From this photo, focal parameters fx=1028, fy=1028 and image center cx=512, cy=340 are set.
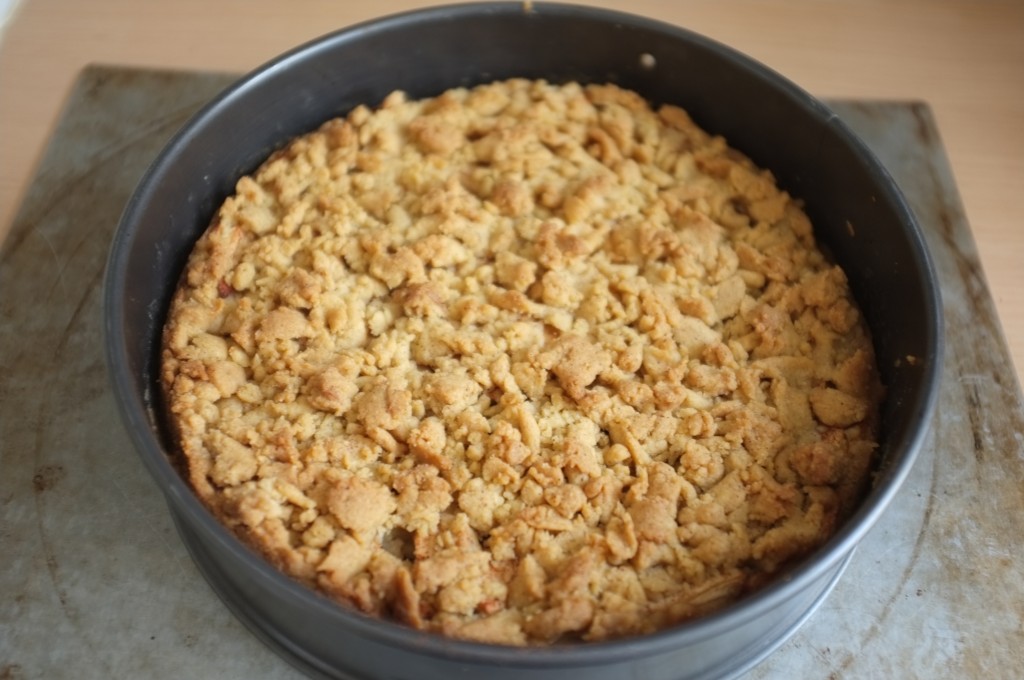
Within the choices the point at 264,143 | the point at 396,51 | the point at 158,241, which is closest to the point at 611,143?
the point at 396,51

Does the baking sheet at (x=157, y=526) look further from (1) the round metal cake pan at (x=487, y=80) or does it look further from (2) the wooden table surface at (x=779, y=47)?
(2) the wooden table surface at (x=779, y=47)

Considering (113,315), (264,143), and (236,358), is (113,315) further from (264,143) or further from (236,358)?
(264,143)

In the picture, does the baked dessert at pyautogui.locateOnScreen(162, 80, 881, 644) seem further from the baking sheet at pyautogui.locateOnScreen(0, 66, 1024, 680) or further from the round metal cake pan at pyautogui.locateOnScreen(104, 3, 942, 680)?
the baking sheet at pyautogui.locateOnScreen(0, 66, 1024, 680)

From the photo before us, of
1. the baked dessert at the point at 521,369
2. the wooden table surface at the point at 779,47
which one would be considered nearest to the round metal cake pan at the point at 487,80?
the baked dessert at the point at 521,369

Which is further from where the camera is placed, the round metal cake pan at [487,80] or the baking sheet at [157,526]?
the baking sheet at [157,526]

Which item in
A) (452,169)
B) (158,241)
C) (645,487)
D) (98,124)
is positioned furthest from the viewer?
(98,124)

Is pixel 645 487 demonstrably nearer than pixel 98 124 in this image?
Yes

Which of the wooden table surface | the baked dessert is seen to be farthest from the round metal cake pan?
the wooden table surface
